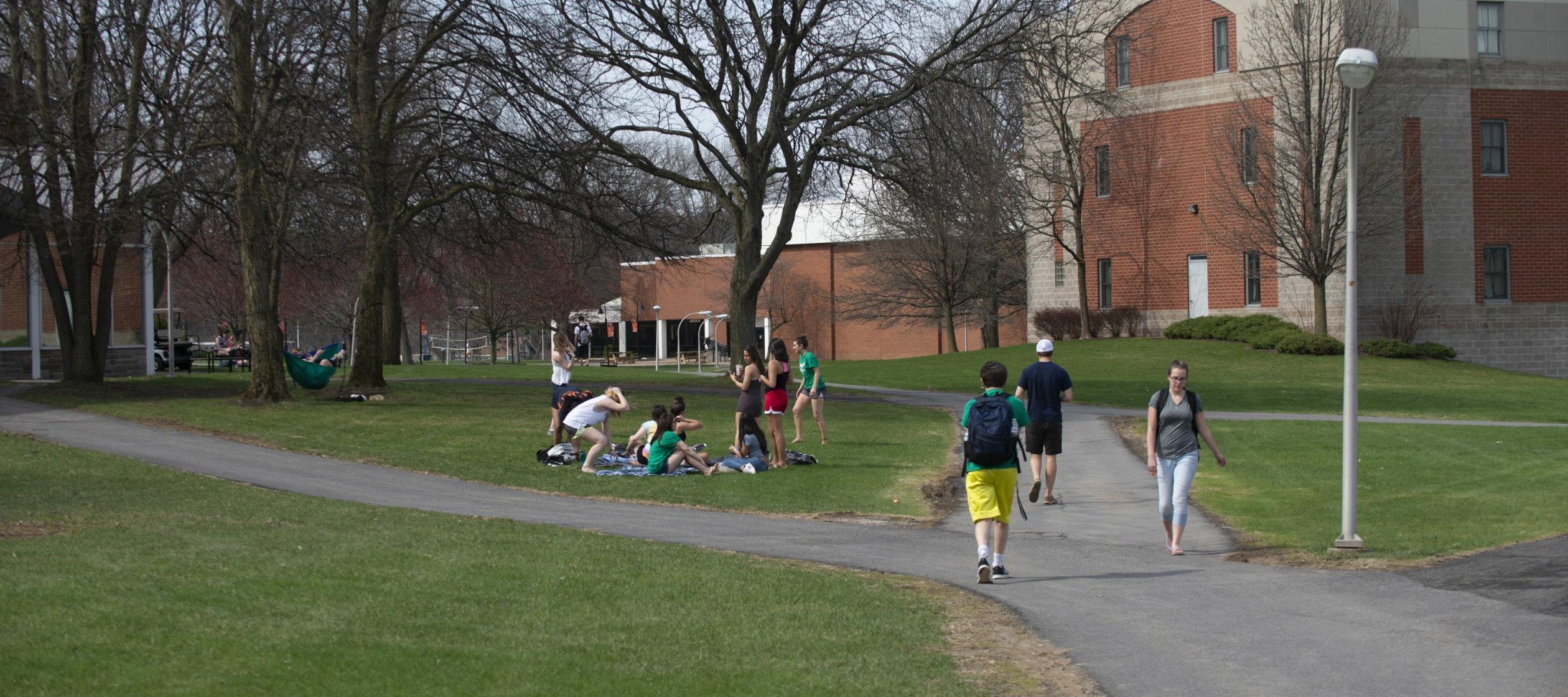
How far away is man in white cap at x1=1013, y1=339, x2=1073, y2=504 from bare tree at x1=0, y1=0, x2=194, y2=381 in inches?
603

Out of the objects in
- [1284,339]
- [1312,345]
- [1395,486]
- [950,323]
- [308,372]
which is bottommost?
[1395,486]

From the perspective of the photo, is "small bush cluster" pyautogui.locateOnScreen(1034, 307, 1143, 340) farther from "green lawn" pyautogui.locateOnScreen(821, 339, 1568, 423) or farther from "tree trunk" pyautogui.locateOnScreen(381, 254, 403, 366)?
"tree trunk" pyautogui.locateOnScreen(381, 254, 403, 366)

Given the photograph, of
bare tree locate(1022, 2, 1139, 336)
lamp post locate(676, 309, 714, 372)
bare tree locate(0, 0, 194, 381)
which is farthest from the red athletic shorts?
Result: bare tree locate(1022, 2, 1139, 336)

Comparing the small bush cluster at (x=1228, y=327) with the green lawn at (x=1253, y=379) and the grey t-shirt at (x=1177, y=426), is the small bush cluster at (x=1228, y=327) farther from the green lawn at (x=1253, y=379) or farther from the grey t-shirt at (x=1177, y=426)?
the grey t-shirt at (x=1177, y=426)

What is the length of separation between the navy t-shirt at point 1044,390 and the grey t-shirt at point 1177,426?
144 inches

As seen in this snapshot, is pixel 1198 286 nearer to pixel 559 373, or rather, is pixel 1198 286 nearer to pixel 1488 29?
pixel 1488 29

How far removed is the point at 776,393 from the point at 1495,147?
38.2 meters

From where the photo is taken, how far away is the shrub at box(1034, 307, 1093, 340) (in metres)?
51.3

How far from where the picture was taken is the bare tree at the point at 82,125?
23.2 meters

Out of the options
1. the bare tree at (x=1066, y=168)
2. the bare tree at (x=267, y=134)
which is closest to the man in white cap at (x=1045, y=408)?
the bare tree at (x=267, y=134)

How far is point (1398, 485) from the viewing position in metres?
17.1

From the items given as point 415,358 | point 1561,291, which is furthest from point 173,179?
point 415,358

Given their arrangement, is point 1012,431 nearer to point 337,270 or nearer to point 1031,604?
point 1031,604

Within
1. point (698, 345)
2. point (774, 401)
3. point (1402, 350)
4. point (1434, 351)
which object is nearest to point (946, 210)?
point (774, 401)
